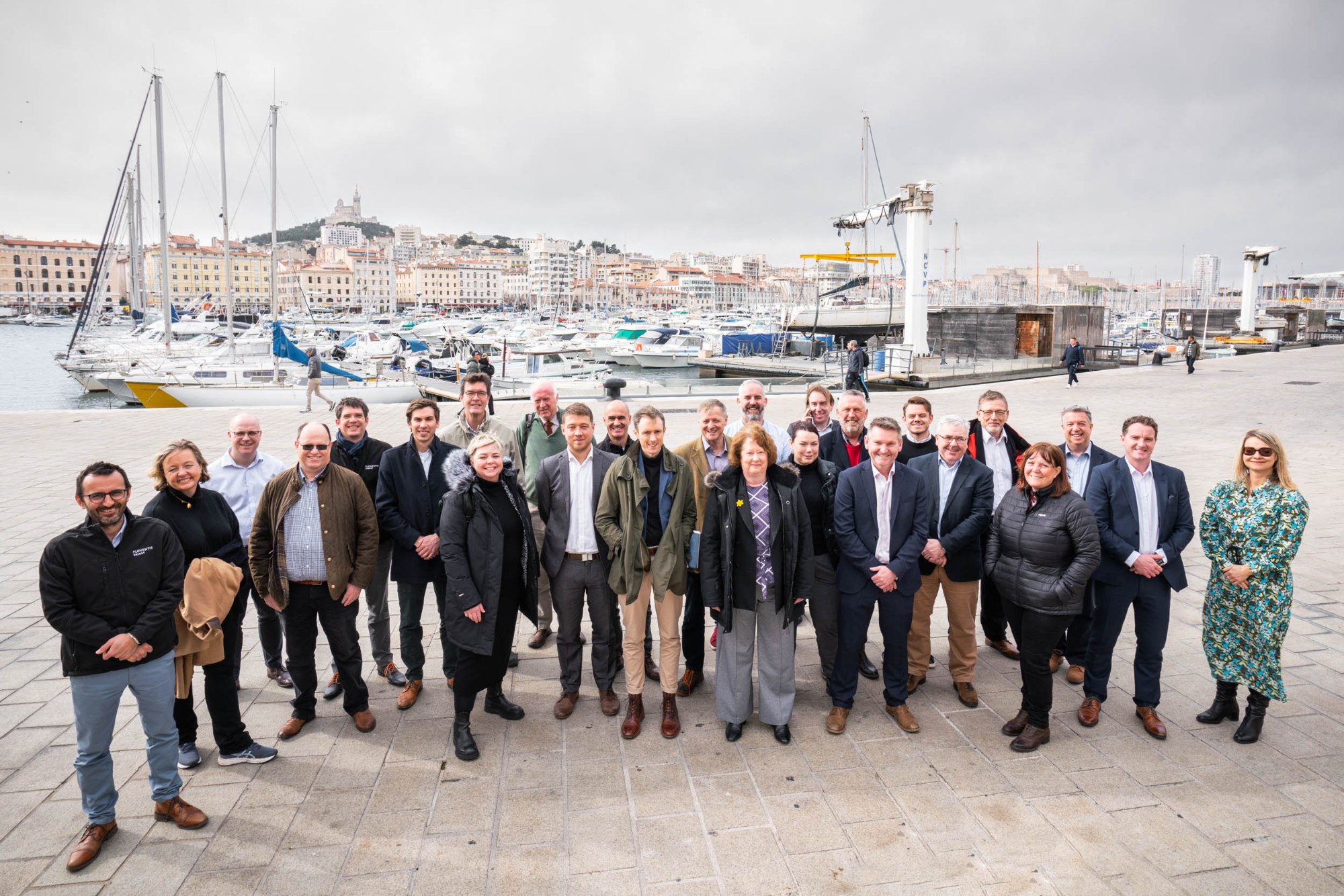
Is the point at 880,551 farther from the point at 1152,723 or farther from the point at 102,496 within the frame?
the point at 102,496

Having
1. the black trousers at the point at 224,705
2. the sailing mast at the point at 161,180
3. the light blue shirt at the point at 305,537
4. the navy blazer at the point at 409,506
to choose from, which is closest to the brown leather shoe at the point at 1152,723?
the navy blazer at the point at 409,506

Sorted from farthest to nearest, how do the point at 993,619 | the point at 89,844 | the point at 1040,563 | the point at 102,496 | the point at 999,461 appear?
the point at 993,619
the point at 999,461
the point at 1040,563
the point at 89,844
the point at 102,496

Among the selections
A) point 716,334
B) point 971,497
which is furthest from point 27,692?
point 716,334

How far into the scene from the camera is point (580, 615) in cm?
402

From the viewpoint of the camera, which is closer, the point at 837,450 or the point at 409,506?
the point at 409,506

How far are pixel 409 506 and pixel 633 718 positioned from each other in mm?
1687

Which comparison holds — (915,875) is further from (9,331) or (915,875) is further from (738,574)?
(9,331)

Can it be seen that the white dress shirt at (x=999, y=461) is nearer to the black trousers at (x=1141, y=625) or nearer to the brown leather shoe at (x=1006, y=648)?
the black trousers at (x=1141, y=625)

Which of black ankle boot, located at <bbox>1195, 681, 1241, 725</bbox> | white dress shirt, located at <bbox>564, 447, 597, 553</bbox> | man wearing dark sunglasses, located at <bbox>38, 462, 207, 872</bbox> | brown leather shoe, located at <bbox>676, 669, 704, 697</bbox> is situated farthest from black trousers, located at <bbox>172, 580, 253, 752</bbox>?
black ankle boot, located at <bbox>1195, 681, 1241, 725</bbox>

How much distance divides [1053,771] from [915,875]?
108cm

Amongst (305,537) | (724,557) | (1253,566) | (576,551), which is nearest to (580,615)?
(576,551)

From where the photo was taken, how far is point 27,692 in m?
4.19

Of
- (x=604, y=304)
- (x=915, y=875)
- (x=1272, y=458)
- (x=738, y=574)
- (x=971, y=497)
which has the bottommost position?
(x=915, y=875)

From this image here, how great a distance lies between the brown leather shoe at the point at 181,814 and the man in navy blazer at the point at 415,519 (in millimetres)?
1129
